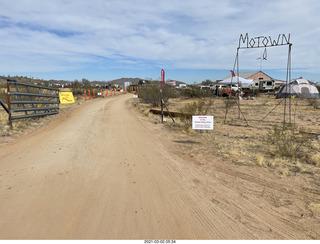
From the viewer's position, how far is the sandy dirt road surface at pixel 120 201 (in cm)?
280

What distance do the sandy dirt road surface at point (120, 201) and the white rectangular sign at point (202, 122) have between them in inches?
110

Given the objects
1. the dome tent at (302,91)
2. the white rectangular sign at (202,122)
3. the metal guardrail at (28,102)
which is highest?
the dome tent at (302,91)

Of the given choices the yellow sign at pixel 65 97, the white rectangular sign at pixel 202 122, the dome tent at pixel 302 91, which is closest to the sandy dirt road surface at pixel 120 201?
the white rectangular sign at pixel 202 122

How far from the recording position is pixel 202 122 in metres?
8.45

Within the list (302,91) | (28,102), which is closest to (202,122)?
(28,102)

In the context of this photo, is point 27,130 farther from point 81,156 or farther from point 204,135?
point 204,135

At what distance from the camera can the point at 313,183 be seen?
4.22 meters

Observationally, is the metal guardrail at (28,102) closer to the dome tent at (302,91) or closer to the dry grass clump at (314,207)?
the dry grass clump at (314,207)

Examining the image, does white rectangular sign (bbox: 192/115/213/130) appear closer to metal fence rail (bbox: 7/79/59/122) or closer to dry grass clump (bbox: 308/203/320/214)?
dry grass clump (bbox: 308/203/320/214)

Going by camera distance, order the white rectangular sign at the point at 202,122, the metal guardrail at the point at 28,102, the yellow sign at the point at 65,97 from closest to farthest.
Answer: the white rectangular sign at the point at 202,122 < the metal guardrail at the point at 28,102 < the yellow sign at the point at 65,97

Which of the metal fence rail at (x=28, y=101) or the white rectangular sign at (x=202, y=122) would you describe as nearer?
the white rectangular sign at (x=202, y=122)

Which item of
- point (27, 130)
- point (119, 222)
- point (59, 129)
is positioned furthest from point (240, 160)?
point (27, 130)

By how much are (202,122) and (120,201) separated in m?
5.53

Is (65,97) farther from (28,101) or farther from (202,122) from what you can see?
(202,122)
